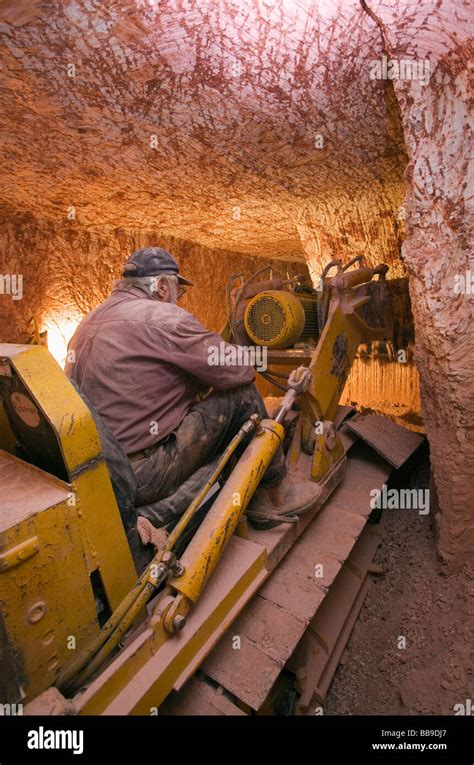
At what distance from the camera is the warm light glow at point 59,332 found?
381 cm

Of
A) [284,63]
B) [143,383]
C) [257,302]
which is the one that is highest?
[284,63]

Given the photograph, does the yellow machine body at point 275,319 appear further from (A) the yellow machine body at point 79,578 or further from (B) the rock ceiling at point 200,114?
(A) the yellow machine body at point 79,578

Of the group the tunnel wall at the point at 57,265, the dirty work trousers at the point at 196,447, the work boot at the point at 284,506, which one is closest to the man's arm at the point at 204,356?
the dirty work trousers at the point at 196,447

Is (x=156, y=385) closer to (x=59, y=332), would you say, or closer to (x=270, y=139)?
(x=270, y=139)

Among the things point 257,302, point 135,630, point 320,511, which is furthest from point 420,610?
point 257,302

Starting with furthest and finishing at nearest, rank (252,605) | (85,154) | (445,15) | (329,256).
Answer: (329,256) < (85,154) < (252,605) < (445,15)

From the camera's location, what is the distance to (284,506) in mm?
2139

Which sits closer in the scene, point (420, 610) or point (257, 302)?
point (420, 610)

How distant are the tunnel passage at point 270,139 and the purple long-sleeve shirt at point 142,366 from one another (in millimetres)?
1172

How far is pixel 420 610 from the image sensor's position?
90.1 inches

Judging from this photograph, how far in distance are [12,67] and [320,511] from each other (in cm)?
285

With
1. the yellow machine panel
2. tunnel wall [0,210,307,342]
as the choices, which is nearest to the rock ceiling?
tunnel wall [0,210,307,342]

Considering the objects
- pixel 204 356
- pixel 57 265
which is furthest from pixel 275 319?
pixel 57 265

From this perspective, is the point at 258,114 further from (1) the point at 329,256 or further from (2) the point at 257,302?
(1) the point at 329,256
